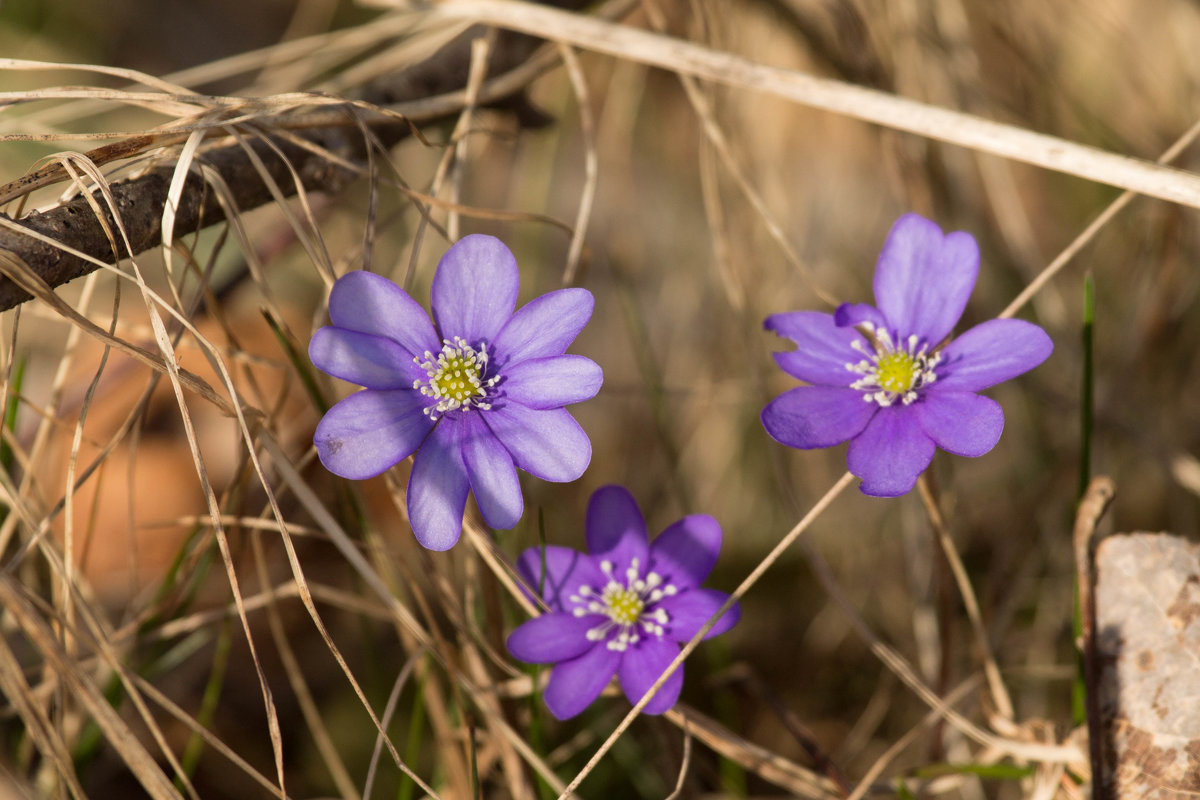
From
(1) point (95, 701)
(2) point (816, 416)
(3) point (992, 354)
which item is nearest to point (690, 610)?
(2) point (816, 416)

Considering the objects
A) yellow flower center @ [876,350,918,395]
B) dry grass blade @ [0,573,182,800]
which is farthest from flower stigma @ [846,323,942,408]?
dry grass blade @ [0,573,182,800]

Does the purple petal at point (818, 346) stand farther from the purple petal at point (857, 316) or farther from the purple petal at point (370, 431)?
the purple petal at point (370, 431)

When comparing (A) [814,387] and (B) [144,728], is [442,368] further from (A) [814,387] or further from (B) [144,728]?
(B) [144,728]

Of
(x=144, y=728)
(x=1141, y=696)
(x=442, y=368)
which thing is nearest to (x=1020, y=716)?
(x=1141, y=696)

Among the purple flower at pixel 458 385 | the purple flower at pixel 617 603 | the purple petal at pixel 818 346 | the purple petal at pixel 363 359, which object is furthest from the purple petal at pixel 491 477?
the purple petal at pixel 818 346

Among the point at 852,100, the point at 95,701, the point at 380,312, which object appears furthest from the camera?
the point at 852,100

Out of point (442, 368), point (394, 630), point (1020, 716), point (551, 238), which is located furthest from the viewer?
point (551, 238)

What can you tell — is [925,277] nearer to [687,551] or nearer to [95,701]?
[687,551]
